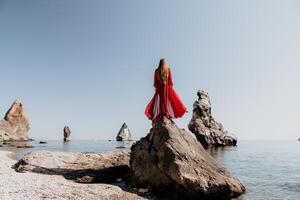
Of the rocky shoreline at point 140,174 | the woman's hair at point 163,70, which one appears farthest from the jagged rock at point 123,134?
the woman's hair at point 163,70

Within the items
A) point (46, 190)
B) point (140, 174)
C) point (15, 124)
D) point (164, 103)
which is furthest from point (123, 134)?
point (46, 190)

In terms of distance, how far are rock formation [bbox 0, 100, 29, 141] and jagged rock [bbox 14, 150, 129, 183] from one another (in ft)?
308

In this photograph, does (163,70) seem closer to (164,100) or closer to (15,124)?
(164,100)

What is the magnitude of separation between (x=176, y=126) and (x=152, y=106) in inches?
73.9

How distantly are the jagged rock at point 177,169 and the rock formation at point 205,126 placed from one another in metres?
50.0

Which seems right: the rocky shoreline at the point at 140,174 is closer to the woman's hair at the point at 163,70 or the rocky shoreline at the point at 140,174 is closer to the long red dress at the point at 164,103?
the long red dress at the point at 164,103

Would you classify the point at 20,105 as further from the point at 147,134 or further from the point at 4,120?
the point at 147,134

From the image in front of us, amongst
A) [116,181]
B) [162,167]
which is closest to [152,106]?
[162,167]

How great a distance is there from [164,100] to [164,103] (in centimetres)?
16

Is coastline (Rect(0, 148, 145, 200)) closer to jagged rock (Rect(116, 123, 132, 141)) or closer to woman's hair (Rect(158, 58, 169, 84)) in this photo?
woman's hair (Rect(158, 58, 169, 84))

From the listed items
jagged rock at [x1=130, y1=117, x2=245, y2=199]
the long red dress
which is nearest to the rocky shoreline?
jagged rock at [x1=130, y1=117, x2=245, y2=199]

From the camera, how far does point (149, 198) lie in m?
11.9

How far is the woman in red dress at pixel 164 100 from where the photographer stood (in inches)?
578

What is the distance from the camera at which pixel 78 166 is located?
16391mm
